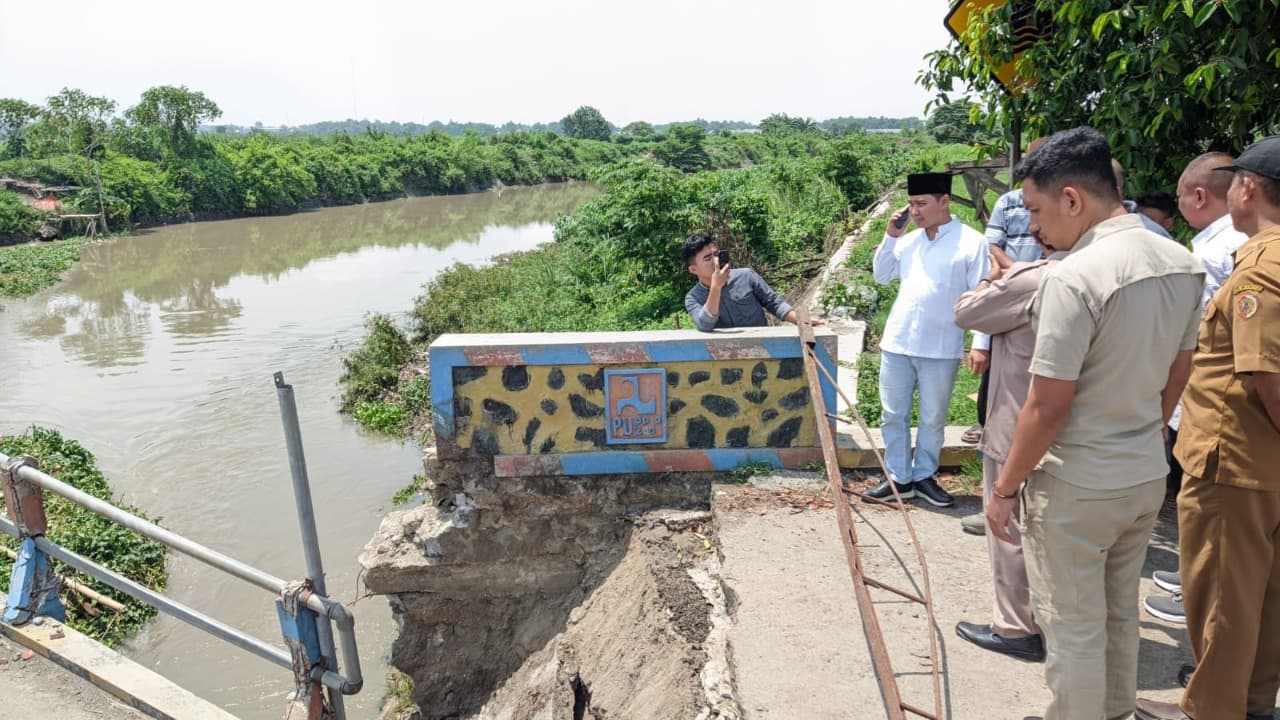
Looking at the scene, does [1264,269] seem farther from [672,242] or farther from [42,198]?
[42,198]

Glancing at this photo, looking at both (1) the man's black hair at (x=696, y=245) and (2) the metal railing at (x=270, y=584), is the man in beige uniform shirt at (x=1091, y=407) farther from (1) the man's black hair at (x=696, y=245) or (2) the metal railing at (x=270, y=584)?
(1) the man's black hair at (x=696, y=245)


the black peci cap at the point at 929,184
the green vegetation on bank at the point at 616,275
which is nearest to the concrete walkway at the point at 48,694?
the black peci cap at the point at 929,184

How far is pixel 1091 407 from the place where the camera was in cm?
235

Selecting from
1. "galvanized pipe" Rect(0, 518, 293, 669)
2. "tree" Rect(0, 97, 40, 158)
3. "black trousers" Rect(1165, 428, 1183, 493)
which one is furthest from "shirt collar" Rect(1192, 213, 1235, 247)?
"tree" Rect(0, 97, 40, 158)

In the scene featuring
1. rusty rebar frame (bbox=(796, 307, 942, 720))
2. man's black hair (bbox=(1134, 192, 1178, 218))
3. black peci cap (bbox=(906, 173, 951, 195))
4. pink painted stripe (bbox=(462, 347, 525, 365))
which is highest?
black peci cap (bbox=(906, 173, 951, 195))

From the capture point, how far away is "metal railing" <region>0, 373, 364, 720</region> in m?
3.26

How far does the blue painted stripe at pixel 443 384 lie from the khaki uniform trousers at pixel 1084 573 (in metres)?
3.26

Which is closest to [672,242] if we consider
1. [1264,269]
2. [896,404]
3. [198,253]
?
[896,404]

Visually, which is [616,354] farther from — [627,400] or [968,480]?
[968,480]

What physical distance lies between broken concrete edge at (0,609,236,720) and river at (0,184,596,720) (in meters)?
2.84

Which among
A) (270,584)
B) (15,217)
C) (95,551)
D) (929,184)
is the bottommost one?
(95,551)

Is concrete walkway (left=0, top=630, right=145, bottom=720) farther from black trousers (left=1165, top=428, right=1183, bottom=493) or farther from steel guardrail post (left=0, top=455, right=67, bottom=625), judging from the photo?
black trousers (left=1165, top=428, right=1183, bottom=493)

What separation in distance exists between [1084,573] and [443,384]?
11.5ft

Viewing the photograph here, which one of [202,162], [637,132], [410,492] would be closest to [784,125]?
[637,132]
